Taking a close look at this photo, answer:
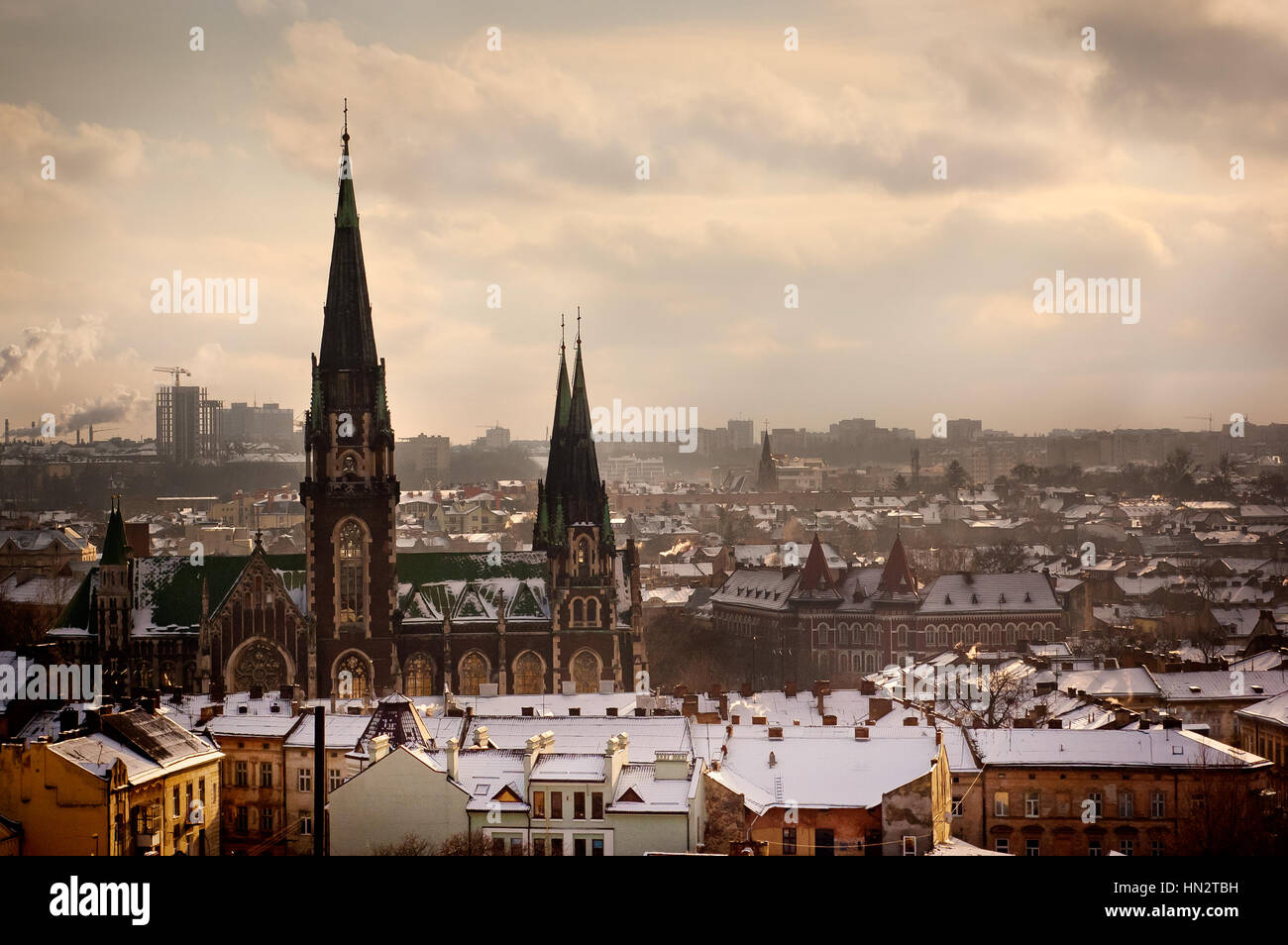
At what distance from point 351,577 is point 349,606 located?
105cm

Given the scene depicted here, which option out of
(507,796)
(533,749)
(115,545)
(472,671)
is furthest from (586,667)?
(507,796)

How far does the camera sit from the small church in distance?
180ft

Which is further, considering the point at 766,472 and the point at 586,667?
the point at 766,472

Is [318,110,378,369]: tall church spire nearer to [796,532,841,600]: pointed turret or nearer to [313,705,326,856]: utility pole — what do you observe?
[313,705,326,856]: utility pole

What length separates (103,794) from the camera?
105 feet

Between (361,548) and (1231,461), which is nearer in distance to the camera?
(361,548)

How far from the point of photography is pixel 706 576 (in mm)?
113500

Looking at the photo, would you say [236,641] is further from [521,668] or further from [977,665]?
[977,665]

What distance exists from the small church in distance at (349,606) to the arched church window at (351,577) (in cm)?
5

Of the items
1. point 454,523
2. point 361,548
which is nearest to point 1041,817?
point 361,548

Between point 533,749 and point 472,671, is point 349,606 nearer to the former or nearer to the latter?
point 472,671

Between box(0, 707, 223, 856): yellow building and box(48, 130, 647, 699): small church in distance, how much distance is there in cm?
1910

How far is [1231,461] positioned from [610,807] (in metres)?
102
